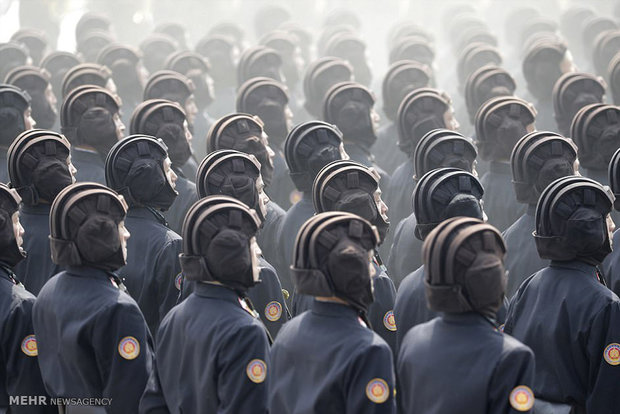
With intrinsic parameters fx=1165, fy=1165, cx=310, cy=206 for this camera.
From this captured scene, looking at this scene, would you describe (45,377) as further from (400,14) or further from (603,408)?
(400,14)

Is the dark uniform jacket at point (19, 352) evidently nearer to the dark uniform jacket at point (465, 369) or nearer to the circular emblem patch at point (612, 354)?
the dark uniform jacket at point (465, 369)

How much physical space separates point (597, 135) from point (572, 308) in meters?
3.65

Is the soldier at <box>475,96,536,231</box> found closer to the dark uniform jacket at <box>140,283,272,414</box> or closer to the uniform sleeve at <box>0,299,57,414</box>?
the dark uniform jacket at <box>140,283,272,414</box>

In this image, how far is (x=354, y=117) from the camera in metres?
12.6

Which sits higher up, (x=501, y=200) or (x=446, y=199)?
(x=446, y=199)

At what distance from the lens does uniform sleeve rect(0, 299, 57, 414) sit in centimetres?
764

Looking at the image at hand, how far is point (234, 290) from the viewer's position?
704cm

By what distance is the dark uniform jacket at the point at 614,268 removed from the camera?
8423 mm

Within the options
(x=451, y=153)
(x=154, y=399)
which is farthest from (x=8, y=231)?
(x=451, y=153)

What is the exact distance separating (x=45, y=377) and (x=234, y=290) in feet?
4.58

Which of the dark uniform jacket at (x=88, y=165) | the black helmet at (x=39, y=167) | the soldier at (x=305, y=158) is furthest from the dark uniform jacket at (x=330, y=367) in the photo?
the dark uniform jacket at (x=88, y=165)

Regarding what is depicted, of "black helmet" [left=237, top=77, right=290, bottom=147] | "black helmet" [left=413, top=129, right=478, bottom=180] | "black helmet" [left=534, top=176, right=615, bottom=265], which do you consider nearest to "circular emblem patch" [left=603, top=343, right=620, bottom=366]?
"black helmet" [left=534, top=176, right=615, bottom=265]

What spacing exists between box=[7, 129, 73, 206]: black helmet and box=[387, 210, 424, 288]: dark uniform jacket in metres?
2.73

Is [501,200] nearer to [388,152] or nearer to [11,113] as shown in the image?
[388,152]
